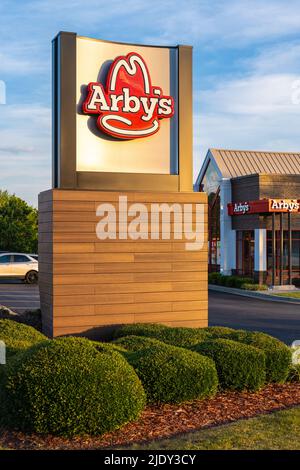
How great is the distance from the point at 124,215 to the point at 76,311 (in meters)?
2.05

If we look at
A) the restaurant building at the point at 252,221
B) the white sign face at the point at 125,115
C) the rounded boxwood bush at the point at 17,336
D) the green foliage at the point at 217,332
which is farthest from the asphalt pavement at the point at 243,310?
the rounded boxwood bush at the point at 17,336

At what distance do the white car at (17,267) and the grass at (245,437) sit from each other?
25.4 metres

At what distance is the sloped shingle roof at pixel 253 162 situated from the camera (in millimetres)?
37250

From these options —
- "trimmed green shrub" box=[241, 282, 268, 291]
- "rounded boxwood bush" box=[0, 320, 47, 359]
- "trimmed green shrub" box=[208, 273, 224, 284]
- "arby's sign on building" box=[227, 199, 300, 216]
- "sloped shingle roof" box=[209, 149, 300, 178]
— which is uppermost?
"sloped shingle roof" box=[209, 149, 300, 178]

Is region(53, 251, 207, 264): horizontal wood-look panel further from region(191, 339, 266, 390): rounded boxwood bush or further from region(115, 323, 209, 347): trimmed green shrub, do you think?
region(191, 339, 266, 390): rounded boxwood bush

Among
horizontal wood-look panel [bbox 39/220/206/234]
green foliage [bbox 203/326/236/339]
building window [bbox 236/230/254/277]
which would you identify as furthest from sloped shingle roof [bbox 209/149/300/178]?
green foliage [bbox 203/326/236/339]

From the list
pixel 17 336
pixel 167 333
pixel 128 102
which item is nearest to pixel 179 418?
pixel 167 333

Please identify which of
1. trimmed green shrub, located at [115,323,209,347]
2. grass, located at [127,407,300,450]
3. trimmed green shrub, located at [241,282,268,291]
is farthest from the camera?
trimmed green shrub, located at [241,282,268,291]

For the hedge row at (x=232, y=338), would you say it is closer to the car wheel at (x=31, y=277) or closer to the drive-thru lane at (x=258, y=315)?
the drive-thru lane at (x=258, y=315)

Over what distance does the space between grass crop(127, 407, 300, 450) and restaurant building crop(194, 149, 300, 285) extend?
75.4ft

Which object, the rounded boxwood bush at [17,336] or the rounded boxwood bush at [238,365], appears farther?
the rounded boxwood bush at [17,336]

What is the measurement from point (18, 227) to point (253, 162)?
59.1ft

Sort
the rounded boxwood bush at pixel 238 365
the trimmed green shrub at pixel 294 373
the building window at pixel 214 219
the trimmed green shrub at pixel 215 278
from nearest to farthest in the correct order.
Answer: the rounded boxwood bush at pixel 238 365 → the trimmed green shrub at pixel 294 373 → the trimmed green shrub at pixel 215 278 → the building window at pixel 214 219

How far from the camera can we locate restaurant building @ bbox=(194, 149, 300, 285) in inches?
1224
